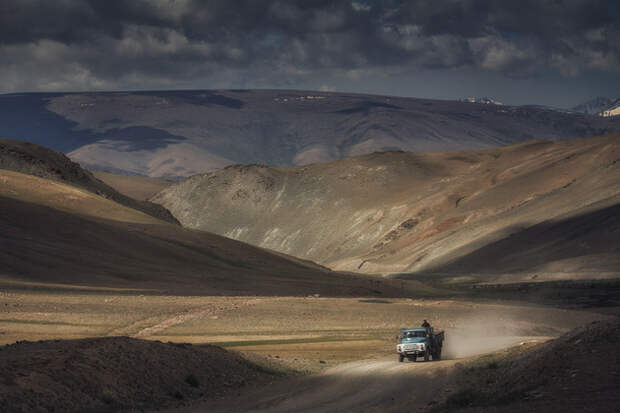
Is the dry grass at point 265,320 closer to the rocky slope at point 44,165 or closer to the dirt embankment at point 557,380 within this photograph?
the dirt embankment at point 557,380

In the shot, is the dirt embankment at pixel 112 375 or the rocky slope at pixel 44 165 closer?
the dirt embankment at pixel 112 375

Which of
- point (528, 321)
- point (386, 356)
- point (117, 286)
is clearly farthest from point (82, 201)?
point (386, 356)

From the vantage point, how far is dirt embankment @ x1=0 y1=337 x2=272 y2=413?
2498 cm

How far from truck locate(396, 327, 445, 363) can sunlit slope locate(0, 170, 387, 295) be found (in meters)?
43.3

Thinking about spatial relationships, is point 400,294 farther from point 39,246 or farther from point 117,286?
point 39,246

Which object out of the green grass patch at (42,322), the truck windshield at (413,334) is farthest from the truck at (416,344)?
the green grass patch at (42,322)

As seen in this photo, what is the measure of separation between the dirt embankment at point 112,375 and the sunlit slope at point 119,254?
44.7 meters

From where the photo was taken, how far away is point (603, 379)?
21016mm

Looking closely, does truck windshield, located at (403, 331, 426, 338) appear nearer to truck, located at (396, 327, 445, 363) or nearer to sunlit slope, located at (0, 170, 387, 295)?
truck, located at (396, 327, 445, 363)

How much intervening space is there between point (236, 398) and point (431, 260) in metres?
127

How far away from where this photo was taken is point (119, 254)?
94438 millimetres

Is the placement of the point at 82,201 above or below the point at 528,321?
above

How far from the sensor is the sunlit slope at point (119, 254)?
8169 centimetres

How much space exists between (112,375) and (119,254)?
67759mm
